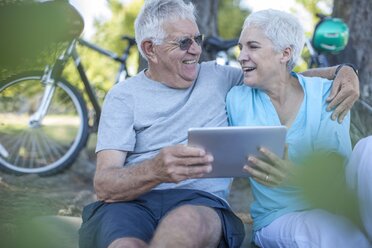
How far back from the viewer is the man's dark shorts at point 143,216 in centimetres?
225

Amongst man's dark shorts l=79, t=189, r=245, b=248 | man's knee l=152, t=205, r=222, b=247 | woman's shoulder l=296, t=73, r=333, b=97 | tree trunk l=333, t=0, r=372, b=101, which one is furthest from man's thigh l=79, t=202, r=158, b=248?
tree trunk l=333, t=0, r=372, b=101

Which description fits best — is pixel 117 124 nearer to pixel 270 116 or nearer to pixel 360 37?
pixel 270 116

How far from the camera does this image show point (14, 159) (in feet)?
16.7

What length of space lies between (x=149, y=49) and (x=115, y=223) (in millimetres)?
867

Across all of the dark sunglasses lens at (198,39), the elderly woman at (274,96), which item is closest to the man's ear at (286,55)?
the elderly woman at (274,96)

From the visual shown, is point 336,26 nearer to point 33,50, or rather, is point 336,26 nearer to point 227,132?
point 227,132

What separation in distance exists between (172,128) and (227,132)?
576mm

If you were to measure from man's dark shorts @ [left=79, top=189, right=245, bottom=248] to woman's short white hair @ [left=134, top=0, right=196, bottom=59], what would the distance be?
705 mm

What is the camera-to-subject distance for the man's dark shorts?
2254 mm

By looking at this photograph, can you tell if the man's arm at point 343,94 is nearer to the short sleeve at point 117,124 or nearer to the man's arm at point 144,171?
the man's arm at point 144,171

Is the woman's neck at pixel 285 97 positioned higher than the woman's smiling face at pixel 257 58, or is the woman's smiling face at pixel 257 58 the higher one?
the woman's smiling face at pixel 257 58

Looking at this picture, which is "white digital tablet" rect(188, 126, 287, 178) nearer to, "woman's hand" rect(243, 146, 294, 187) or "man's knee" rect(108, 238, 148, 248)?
"woman's hand" rect(243, 146, 294, 187)

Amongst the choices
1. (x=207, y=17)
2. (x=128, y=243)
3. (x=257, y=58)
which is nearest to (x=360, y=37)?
(x=207, y=17)

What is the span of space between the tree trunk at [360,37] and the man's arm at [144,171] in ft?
9.37
